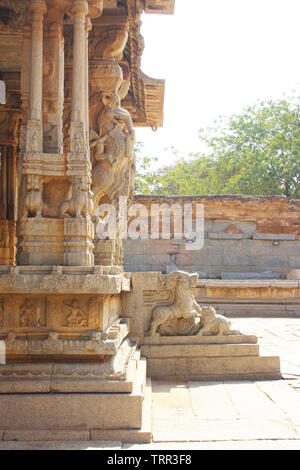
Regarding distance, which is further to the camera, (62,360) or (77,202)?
(77,202)

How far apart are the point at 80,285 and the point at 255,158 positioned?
21404 mm

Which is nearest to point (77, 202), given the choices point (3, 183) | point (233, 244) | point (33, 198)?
point (33, 198)

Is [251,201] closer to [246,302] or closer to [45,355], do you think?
[246,302]

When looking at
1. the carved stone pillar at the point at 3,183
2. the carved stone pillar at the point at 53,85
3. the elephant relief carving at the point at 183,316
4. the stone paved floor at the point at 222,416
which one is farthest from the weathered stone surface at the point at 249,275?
the carved stone pillar at the point at 53,85

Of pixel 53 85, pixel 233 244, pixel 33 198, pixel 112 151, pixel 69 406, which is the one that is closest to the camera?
pixel 69 406

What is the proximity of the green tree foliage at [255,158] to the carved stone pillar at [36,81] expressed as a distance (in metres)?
20.1

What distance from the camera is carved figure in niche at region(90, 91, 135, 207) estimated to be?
18.6ft

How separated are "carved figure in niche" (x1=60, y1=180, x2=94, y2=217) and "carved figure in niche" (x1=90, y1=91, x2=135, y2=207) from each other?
5.32 ft

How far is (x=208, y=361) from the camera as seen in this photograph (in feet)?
17.7

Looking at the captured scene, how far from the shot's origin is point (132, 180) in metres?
6.42

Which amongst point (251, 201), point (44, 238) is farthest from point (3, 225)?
point (251, 201)

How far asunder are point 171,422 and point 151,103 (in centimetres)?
727

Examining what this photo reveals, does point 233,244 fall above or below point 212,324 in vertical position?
above

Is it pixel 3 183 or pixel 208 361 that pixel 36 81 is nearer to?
pixel 208 361
